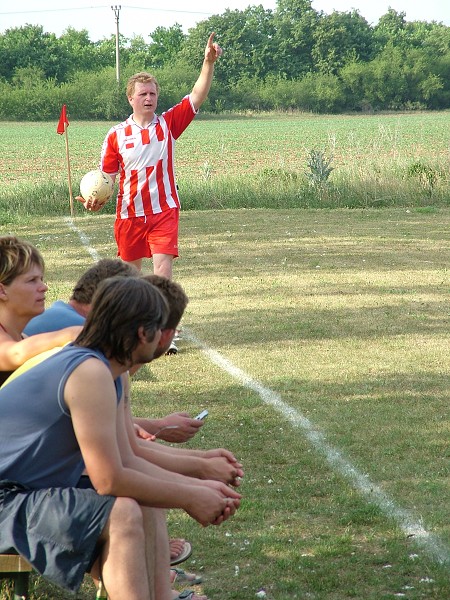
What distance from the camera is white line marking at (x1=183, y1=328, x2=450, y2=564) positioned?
460 cm

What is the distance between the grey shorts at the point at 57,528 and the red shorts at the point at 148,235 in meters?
5.73

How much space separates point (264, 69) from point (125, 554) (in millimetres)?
95651

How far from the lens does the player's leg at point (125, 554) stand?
3.15 metres

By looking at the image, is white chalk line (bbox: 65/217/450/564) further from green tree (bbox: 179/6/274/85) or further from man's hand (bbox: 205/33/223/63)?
green tree (bbox: 179/6/274/85)

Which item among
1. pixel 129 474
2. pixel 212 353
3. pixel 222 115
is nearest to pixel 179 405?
pixel 212 353

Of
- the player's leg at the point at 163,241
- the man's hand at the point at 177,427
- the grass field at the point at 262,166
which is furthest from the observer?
the grass field at the point at 262,166

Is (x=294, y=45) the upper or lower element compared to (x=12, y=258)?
upper

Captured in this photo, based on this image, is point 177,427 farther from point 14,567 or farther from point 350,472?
point 350,472

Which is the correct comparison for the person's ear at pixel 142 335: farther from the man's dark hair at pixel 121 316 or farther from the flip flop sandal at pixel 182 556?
the flip flop sandal at pixel 182 556

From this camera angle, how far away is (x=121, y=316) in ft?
10.3

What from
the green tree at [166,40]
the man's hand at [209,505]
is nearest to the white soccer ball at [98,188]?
the man's hand at [209,505]

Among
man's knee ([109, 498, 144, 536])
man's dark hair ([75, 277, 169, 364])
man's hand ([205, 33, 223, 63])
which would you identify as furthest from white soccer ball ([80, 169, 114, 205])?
man's knee ([109, 498, 144, 536])

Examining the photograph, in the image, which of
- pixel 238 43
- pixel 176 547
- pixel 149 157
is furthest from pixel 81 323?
pixel 238 43

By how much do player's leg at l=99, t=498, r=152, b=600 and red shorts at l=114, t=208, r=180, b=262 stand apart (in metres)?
5.81
